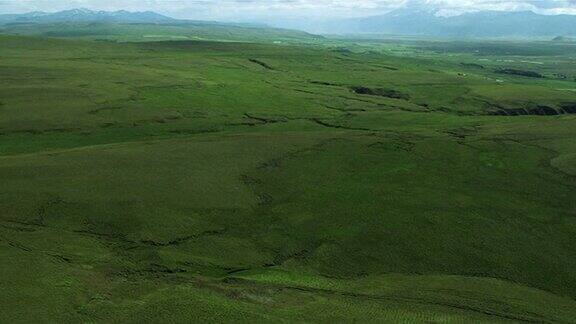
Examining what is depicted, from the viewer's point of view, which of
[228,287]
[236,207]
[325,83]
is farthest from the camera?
[325,83]

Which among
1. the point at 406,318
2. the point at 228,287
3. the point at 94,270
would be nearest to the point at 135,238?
the point at 94,270

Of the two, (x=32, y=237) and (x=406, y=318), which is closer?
(x=406, y=318)

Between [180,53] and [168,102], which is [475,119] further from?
[180,53]

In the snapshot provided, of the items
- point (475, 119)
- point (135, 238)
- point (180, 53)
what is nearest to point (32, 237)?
point (135, 238)

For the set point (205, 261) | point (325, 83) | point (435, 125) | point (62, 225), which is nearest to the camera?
point (205, 261)

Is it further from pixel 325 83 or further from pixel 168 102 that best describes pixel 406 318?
pixel 325 83

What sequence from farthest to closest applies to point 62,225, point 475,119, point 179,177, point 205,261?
point 475,119
point 179,177
point 62,225
point 205,261
